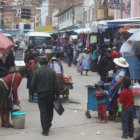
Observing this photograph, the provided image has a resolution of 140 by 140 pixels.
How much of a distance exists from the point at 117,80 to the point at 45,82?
6.67 ft

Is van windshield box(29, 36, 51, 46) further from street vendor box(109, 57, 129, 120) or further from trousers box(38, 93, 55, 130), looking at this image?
trousers box(38, 93, 55, 130)

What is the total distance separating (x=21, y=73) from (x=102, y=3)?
27.0 meters

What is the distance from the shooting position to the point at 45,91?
24.9 feet

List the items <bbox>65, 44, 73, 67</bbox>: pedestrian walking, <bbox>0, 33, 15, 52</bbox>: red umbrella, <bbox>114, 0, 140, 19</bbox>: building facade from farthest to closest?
<bbox>65, 44, 73, 67</bbox>: pedestrian walking, <bbox>114, 0, 140, 19</bbox>: building facade, <bbox>0, 33, 15, 52</bbox>: red umbrella

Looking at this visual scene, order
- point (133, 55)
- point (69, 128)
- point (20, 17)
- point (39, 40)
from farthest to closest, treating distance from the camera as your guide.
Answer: point (20, 17)
point (39, 40)
point (133, 55)
point (69, 128)

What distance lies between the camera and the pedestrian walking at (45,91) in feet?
24.9

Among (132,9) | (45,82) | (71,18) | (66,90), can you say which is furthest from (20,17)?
(45,82)

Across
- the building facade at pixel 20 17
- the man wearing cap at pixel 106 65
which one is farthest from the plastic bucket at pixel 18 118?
the building facade at pixel 20 17

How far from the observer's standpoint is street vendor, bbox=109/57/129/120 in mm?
8594

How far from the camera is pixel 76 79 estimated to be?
18781 millimetres

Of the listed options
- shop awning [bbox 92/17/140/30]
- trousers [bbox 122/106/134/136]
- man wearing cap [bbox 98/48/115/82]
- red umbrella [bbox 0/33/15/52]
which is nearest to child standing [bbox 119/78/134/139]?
trousers [bbox 122/106/134/136]

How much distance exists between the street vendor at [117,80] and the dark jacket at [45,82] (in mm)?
1747

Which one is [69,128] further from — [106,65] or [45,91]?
[106,65]

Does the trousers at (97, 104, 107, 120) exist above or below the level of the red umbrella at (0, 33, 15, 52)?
below
